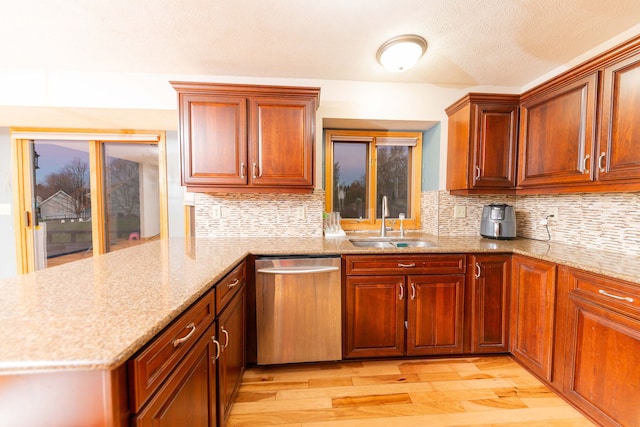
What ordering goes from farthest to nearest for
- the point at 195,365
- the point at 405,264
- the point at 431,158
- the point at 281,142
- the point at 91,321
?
the point at 431,158 → the point at 281,142 → the point at 405,264 → the point at 195,365 → the point at 91,321

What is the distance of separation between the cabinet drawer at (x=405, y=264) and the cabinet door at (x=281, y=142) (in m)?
0.70

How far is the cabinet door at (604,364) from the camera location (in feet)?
3.98

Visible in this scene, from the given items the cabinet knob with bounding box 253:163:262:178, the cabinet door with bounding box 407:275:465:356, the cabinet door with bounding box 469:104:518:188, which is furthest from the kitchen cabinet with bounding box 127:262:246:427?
the cabinet door with bounding box 469:104:518:188

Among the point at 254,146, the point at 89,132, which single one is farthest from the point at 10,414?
the point at 89,132

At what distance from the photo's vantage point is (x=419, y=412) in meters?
1.50

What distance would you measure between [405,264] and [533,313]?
87cm

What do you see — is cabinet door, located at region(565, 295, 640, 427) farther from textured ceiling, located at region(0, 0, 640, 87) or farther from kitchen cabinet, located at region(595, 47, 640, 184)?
textured ceiling, located at region(0, 0, 640, 87)

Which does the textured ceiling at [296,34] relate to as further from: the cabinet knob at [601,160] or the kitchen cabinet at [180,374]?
the kitchen cabinet at [180,374]

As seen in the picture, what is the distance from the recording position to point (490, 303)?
1922 millimetres

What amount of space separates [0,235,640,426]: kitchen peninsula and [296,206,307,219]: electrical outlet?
2.91ft

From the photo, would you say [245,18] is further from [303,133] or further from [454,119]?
[454,119]

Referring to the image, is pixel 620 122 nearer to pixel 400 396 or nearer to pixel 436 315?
pixel 436 315

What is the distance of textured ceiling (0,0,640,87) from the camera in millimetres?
1472

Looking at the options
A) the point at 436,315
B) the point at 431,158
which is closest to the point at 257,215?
the point at 436,315
